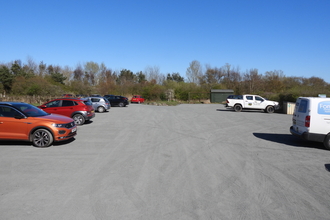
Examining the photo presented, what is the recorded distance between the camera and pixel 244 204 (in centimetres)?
445

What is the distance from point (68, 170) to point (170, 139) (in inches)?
202

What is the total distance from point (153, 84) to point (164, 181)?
48.1 m

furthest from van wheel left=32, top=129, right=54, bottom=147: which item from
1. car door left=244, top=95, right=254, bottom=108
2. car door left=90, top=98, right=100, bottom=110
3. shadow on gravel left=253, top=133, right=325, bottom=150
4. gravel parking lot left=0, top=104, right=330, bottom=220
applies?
car door left=244, top=95, right=254, bottom=108

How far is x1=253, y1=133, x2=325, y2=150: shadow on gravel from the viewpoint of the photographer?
9797 millimetres

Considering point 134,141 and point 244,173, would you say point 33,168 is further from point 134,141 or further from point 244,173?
point 244,173

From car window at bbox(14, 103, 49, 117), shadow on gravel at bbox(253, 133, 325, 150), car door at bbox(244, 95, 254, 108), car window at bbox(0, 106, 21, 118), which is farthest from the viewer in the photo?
car door at bbox(244, 95, 254, 108)

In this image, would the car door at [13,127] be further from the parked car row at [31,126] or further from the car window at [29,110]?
the car window at [29,110]

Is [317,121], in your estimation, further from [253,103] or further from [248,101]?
[248,101]

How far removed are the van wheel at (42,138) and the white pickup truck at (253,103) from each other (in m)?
20.5

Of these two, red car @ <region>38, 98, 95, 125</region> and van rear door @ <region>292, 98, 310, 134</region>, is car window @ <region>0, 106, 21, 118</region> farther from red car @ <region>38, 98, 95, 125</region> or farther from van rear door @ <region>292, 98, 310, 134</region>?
van rear door @ <region>292, 98, 310, 134</region>

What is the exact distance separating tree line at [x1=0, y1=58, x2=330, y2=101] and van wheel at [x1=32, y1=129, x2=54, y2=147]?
23475 millimetres

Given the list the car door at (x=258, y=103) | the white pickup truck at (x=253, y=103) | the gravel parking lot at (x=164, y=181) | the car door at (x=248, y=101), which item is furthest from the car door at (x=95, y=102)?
the car door at (x=258, y=103)

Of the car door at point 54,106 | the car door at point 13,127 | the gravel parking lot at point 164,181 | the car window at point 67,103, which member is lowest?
the gravel parking lot at point 164,181

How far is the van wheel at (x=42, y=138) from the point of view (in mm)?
8875
